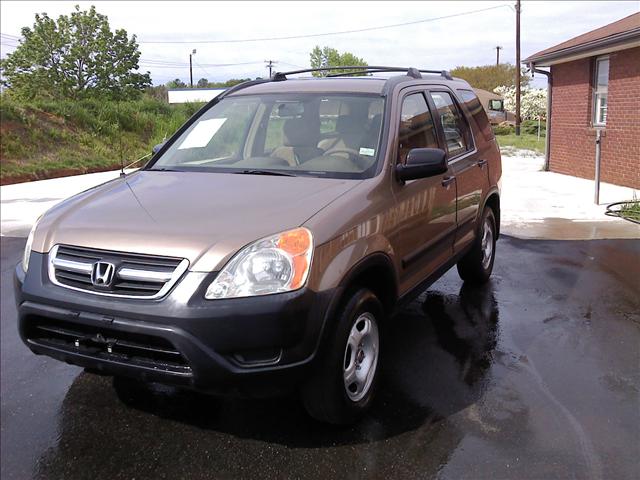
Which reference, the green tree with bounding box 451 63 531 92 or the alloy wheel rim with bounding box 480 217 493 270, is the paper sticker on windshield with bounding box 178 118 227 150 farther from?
the green tree with bounding box 451 63 531 92

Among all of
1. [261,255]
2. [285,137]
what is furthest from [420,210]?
[261,255]

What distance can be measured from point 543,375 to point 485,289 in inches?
74.9

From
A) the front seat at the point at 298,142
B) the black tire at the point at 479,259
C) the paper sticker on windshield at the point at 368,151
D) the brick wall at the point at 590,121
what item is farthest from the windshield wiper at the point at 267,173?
the brick wall at the point at 590,121

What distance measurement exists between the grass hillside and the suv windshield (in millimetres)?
12606

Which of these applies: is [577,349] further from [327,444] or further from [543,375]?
Answer: [327,444]

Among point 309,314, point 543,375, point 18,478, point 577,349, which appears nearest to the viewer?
point 309,314

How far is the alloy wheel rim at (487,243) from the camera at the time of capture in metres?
5.67

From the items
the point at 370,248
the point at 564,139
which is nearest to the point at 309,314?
the point at 370,248

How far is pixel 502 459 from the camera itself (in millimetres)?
2945

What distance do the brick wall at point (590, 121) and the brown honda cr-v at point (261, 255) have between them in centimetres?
901

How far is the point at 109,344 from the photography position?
279 centimetres

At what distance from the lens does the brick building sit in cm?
1140

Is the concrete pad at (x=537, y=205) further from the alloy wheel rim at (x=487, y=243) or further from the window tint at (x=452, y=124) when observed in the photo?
the window tint at (x=452, y=124)

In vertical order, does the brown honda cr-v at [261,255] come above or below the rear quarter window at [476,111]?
below
